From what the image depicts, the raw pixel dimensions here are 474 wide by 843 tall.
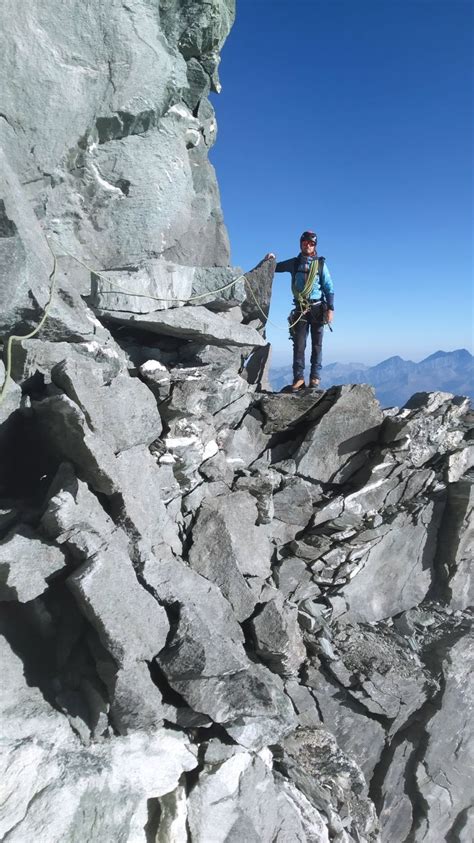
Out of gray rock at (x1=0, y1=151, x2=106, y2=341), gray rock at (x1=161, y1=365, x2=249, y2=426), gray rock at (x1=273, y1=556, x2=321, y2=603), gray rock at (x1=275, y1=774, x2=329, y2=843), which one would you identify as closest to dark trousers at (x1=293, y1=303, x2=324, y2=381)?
gray rock at (x1=161, y1=365, x2=249, y2=426)

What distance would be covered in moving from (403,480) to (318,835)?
35.1 feet

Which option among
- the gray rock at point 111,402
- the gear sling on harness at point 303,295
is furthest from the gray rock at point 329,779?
the gear sling on harness at point 303,295

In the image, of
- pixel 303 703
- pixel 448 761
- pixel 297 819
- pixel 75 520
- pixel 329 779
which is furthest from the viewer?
pixel 448 761

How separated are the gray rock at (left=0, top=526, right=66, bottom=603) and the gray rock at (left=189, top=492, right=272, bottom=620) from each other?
443 cm

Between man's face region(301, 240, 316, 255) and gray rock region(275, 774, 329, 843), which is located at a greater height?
man's face region(301, 240, 316, 255)

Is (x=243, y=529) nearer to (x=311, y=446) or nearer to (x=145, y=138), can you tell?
(x=311, y=446)

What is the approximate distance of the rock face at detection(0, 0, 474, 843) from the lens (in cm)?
1020

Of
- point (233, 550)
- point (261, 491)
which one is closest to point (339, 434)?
point (261, 491)

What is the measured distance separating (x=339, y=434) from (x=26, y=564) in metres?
11.0

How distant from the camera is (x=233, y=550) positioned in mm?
13938

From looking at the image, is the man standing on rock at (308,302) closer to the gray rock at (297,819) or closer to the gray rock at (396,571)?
the gray rock at (396,571)

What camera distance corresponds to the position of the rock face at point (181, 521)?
1020cm

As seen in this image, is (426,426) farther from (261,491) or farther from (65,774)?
(65,774)

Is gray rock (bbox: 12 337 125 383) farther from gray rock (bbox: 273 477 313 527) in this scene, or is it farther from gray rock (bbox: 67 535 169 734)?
gray rock (bbox: 273 477 313 527)
